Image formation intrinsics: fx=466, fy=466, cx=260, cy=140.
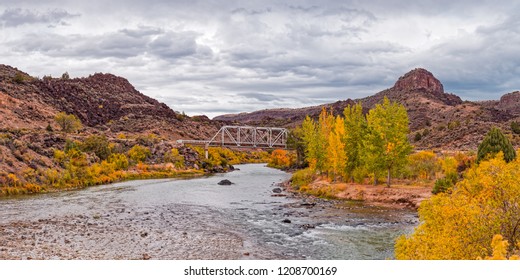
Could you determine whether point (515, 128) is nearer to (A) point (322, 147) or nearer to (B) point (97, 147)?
(A) point (322, 147)

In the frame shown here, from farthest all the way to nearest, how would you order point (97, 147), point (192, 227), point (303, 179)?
point (97, 147), point (303, 179), point (192, 227)

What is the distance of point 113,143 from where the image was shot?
82250 mm

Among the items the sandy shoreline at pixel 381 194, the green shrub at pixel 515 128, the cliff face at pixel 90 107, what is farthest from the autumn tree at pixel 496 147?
the cliff face at pixel 90 107

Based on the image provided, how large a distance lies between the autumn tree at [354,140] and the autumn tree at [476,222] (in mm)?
36547

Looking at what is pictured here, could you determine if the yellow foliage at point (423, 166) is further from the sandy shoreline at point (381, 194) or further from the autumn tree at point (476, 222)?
the autumn tree at point (476, 222)

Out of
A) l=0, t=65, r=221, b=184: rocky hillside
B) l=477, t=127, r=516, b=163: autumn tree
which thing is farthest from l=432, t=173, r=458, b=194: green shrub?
l=0, t=65, r=221, b=184: rocky hillside

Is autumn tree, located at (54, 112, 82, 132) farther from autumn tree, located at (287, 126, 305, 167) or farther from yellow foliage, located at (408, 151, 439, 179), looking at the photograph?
yellow foliage, located at (408, 151, 439, 179)

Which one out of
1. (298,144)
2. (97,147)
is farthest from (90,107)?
(97,147)

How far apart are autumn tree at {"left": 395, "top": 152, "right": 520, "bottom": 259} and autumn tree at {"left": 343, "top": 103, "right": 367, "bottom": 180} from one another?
36547 mm

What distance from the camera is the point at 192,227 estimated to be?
3050cm

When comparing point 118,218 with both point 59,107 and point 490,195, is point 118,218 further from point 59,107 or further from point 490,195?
point 59,107

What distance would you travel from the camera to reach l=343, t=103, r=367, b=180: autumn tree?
53.1m

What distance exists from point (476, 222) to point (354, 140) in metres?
40.7
